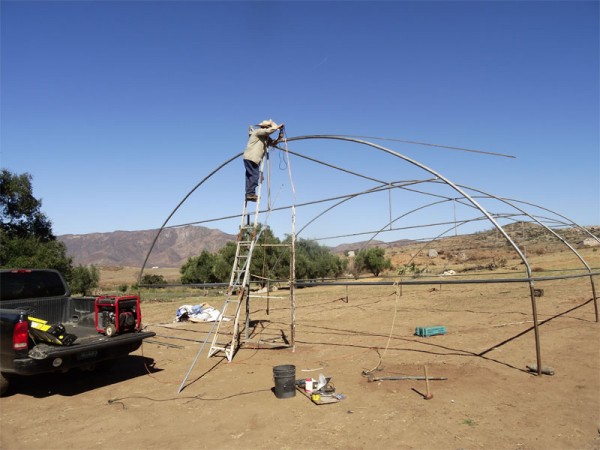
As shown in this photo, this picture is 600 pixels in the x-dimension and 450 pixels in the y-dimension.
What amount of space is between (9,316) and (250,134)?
581cm

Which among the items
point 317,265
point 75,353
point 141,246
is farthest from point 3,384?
point 141,246

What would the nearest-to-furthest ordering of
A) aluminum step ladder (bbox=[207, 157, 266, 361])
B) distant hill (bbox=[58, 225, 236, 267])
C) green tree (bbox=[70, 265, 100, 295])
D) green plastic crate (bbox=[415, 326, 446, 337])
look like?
1. aluminum step ladder (bbox=[207, 157, 266, 361])
2. green plastic crate (bbox=[415, 326, 446, 337])
3. green tree (bbox=[70, 265, 100, 295])
4. distant hill (bbox=[58, 225, 236, 267])

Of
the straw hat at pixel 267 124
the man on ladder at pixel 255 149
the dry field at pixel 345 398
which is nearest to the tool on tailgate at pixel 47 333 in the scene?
the dry field at pixel 345 398

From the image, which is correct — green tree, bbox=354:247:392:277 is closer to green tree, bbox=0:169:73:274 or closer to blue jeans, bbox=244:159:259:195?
green tree, bbox=0:169:73:274

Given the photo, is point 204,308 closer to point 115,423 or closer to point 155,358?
point 155,358

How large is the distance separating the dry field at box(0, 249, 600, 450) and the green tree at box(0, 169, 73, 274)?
A: 47.4 feet

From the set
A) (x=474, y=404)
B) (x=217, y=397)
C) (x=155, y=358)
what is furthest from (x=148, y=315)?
(x=474, y=404)

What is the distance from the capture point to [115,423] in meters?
5.30

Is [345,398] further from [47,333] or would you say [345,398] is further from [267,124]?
[267,124]

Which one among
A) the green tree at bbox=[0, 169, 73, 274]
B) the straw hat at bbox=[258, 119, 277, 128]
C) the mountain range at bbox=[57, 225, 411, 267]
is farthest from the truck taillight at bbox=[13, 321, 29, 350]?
the mountain range at bbox=[57, 225, 411, 267]

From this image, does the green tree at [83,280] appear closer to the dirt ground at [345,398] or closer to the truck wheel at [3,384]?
the dirt ground at [345,398]

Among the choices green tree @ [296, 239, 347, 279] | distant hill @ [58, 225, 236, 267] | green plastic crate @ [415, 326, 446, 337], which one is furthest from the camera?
distant hill @ [58, 225, 236, 267]

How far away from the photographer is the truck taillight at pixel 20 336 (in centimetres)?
582

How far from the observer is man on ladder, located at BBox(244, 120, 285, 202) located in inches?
369
